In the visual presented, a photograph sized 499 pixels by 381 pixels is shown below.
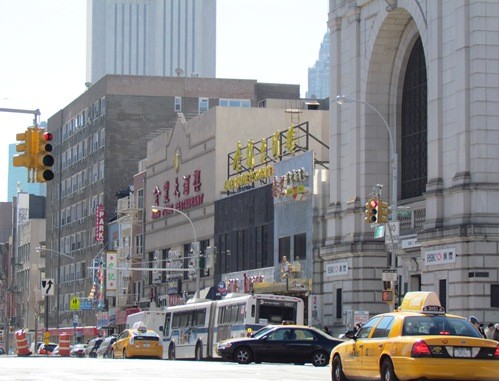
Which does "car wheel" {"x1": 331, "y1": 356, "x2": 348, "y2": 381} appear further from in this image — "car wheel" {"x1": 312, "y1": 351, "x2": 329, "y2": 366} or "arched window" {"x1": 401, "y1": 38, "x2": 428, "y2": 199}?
"arched window" {"x1": 401, "y1": 38, "x2": 428, "y2": 199}

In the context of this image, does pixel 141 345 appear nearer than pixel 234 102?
Yes

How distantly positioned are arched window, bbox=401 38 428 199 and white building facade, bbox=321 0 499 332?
2.2 inches

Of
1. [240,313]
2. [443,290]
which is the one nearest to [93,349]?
[240,313]

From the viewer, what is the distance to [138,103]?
11919 cm

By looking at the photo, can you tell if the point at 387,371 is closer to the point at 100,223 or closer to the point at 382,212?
the point at 382,212

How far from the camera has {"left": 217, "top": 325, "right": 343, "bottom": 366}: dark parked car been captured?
45.0 meters

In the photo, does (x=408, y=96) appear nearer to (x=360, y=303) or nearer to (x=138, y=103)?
(x=360, y=303)

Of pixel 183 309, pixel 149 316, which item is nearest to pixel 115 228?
pixel 149 316

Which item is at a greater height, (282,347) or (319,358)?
(282,347)

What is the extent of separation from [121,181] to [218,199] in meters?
36.6

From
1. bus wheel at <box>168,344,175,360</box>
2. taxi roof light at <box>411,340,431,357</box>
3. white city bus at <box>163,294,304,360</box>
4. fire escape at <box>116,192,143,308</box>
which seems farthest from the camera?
fire escape at <box>116,192,143,308</box>

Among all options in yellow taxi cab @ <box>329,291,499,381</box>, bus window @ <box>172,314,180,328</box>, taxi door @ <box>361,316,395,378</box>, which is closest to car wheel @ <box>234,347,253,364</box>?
yellow taxi cab @ <box>329,291,499,381</box>

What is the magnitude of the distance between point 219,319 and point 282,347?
13.0 meters

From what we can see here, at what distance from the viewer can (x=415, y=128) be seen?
6172 centimetres
